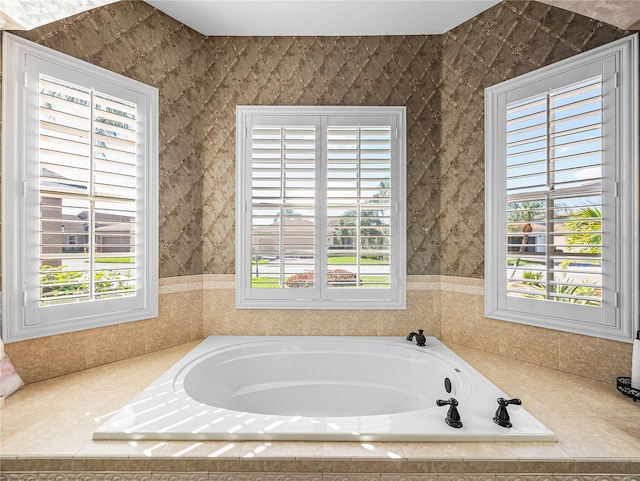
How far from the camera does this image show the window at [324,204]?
2.49 m

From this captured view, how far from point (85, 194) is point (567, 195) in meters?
2.76

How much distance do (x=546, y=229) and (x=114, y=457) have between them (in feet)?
7.76

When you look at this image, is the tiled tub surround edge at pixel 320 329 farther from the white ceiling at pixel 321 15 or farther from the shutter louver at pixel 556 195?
the white ceiling at pixel 321 15

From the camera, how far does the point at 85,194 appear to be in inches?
75.9

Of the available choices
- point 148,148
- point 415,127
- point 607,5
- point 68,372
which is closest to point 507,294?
point 415,127

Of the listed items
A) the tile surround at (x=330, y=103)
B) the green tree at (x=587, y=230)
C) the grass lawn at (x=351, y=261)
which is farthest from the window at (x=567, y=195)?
the grass lawn at (x=351, y=261)

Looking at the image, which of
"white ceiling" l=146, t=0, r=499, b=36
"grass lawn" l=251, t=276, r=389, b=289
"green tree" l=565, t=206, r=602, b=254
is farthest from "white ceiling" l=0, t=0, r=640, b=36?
"grass lawn" l=251, t=276, r=389, b=289

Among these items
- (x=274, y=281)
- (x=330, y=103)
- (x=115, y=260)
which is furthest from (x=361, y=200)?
(x=115, y=260)

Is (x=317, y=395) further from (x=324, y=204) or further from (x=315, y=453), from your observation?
(x=324, y=204)

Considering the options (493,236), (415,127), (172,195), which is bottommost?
(493,236)

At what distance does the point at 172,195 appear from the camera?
7.77ft

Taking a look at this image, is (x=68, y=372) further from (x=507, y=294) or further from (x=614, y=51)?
(x=614, y=51)

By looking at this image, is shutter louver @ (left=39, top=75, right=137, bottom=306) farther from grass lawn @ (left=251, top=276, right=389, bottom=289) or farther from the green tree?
the green tree

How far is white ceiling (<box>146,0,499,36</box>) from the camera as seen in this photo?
7.13ft
